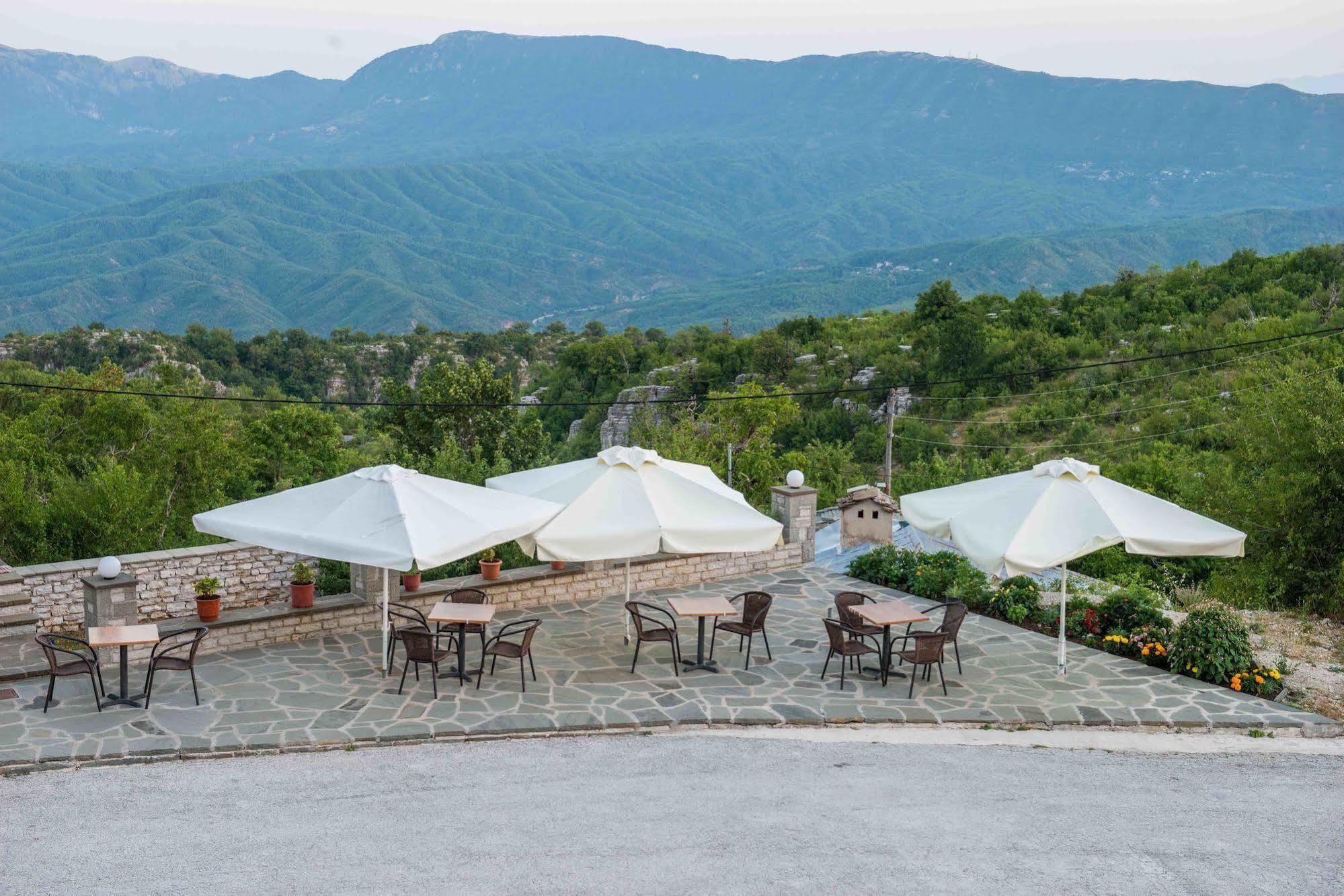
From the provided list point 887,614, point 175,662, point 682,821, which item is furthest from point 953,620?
point 175,662

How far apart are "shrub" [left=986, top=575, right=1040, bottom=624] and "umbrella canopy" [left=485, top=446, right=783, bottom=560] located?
13.0 ft

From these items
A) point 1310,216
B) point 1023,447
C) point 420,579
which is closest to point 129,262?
point 1023,447

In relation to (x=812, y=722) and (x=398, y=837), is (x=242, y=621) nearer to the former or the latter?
(x=398, y=837)

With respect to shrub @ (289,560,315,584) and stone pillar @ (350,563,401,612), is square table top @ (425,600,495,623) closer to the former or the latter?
stone pillar @ (350,563,401,612)

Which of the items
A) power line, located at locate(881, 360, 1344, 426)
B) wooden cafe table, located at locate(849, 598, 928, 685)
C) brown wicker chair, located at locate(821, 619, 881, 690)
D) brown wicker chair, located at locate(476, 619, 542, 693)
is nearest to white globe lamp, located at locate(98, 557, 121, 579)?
brown wicker chair, located at locate(476, 619, 542, 693)

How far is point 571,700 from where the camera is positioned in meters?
9.79

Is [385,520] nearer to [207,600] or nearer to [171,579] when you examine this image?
[207,600]

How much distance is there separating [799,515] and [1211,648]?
594 centimetres

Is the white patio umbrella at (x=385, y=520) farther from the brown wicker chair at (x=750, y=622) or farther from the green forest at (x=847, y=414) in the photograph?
the green forest at (x=847, y=414)

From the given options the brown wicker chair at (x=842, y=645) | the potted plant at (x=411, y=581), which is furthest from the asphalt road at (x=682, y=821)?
the potted plant at (x=411, y=581)

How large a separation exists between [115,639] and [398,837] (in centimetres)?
376

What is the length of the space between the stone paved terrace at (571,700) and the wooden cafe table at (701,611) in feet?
0.55

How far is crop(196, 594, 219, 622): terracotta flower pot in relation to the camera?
1083 cm

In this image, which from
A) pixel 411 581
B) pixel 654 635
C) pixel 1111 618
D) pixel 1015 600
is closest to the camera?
pixel 654 635
